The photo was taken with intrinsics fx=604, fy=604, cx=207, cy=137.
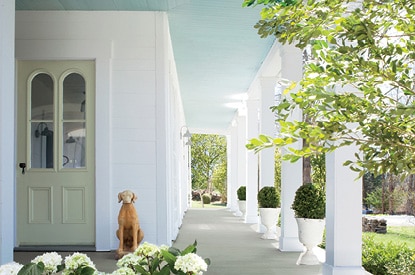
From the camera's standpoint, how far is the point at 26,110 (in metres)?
7.00

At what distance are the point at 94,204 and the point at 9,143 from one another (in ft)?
9.68

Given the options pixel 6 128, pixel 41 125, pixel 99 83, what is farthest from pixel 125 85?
pixel 6 128

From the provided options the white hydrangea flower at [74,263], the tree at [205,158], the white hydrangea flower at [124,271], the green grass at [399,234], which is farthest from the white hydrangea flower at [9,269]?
the tree at [205,158]

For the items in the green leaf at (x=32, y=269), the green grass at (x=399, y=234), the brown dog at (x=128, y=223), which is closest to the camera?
the green leaf at (x=32, y=269)

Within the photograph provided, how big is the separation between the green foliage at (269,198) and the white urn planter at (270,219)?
0.40ft

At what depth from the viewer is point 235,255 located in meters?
7.28

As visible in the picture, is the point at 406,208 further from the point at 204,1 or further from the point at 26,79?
the point at 26,79

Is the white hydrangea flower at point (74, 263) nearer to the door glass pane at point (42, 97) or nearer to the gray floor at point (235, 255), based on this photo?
the gray floor at point (235, 255)

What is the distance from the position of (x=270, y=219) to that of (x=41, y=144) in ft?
12.7

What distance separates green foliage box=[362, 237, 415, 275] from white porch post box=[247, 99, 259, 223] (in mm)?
4557

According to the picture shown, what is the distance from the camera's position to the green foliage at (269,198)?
9359 mm

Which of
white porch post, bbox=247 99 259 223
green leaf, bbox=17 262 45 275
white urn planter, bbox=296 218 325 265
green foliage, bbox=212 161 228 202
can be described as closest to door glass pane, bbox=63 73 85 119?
white urn planter, bbox=296 218 325 265

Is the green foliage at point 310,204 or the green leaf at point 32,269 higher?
the green leaf at point 32,269

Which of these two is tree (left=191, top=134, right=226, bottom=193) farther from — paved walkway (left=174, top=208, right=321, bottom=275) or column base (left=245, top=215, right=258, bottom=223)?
paved walkway (left=174, top=208, right=321, bottom=275)
